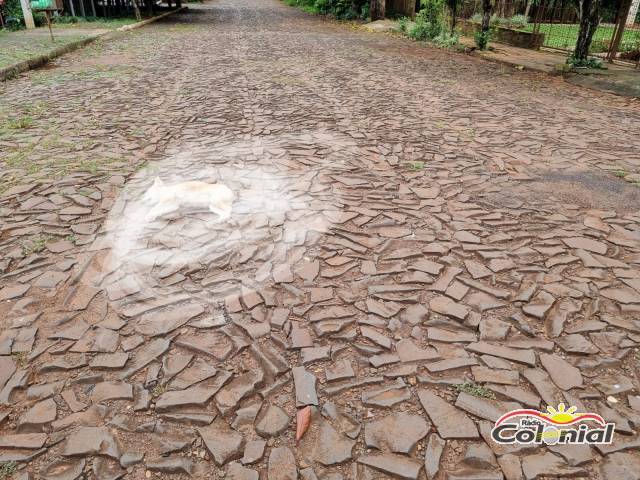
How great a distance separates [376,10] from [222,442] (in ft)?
86.1

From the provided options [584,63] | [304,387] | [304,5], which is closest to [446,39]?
[584,63]

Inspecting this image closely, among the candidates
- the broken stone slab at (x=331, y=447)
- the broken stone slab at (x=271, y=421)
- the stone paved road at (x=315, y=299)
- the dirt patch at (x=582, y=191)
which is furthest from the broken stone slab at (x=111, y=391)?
the dirt patch at (x=582, y=191)

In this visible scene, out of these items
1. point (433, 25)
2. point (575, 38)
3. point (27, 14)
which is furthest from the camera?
point (433, 25)

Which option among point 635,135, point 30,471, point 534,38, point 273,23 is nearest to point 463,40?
point 534,38

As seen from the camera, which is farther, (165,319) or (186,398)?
(165,319)

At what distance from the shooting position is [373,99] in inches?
345

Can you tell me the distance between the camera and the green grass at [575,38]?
569 inches

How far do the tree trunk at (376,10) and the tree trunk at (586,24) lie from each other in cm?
1480

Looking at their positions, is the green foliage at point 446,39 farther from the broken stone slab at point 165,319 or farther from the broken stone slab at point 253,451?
the broken stone slab at point 253,451

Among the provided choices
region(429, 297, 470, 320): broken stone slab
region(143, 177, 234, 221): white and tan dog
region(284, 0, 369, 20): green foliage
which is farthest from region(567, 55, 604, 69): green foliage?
region(284, 0, 369, 20): green foliage

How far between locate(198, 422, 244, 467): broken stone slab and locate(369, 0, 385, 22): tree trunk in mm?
25741

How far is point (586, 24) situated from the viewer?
11445 millimetres

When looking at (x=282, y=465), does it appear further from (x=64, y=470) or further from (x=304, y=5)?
(x=304, y=5)

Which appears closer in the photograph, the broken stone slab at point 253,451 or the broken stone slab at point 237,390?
the broken stone slab at point 253,451
